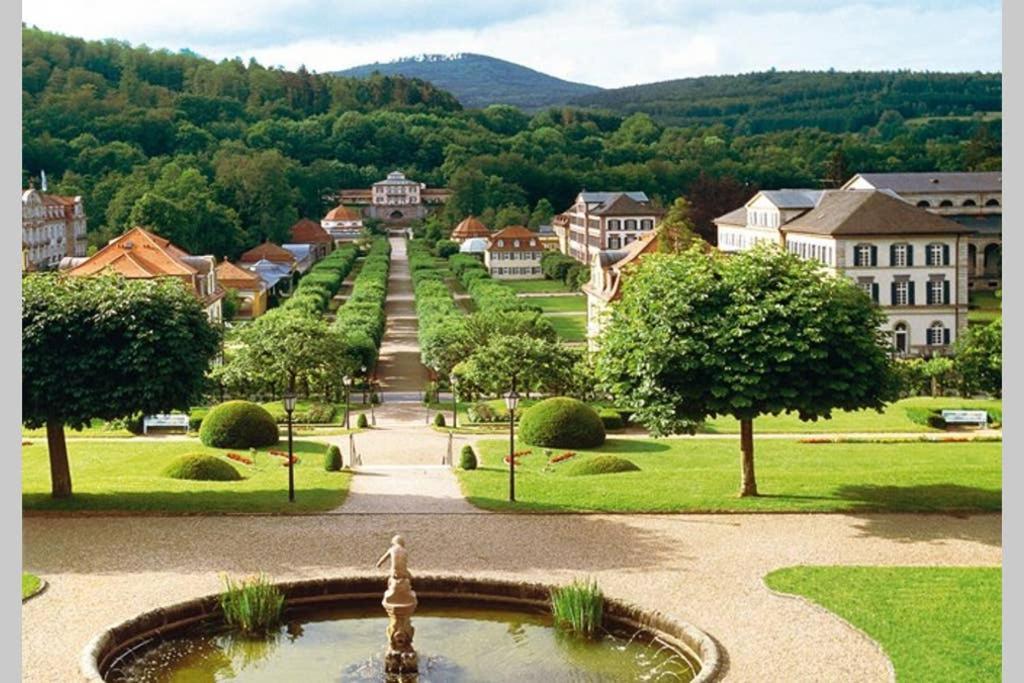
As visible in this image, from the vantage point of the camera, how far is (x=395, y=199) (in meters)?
191

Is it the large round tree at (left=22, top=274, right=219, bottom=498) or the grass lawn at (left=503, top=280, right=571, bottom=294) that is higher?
the large round tree at (left=22, top=274, right=219, bottom=498)

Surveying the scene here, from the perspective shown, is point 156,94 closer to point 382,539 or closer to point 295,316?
point 295,316

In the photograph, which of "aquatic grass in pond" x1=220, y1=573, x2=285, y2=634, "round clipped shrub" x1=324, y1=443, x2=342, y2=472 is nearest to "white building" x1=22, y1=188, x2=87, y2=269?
"round clipped shrub" x1=324, y1=443, x2=342, y2=472

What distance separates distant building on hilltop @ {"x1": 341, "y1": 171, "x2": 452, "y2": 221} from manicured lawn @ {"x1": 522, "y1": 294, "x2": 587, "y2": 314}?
8743 cm

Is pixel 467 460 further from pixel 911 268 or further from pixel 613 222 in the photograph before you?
pixel 613 222

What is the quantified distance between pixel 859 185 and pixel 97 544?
8620 centimetres

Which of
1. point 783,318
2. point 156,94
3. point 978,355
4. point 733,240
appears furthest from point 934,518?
point 156,94

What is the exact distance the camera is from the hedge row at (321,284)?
7325 cm

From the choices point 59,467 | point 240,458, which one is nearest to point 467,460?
point 240,458

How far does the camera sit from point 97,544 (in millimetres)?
25266

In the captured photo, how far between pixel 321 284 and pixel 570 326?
1986cm

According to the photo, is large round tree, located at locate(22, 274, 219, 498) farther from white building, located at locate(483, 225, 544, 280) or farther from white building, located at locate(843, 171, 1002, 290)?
white building, located at locate(483, 225, 544, 280)

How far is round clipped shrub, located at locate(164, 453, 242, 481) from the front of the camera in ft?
106

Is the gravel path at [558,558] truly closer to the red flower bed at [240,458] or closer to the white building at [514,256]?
the red flower bed at [240,458]
